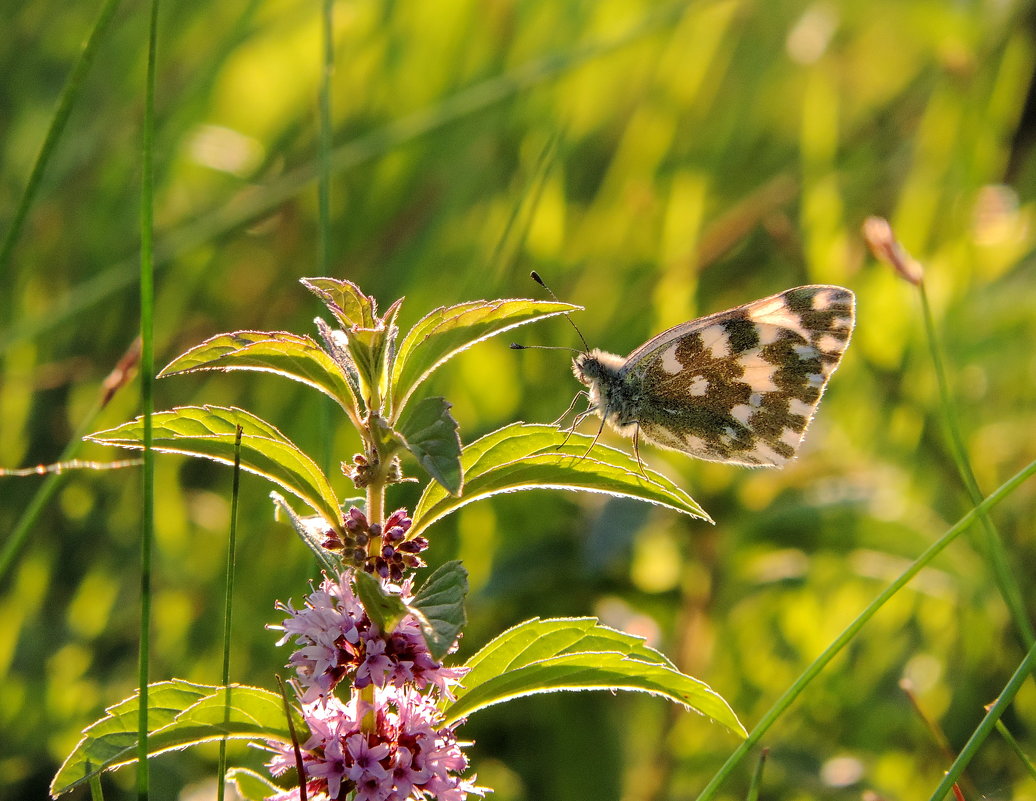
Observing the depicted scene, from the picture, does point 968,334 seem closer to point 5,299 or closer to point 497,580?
point 497,580

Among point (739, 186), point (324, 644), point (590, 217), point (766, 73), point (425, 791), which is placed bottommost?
point (425, 791)

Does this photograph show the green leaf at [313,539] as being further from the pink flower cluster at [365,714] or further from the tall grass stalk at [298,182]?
the tall grass stalk at [298,182]

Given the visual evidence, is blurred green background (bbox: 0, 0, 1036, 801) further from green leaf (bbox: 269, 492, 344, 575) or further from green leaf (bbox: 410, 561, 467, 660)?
green leaf (bbox: 410, 561, 467, 660)

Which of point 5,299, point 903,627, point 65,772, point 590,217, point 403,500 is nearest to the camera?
point 65,772

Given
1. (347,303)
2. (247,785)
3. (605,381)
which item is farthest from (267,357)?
(605,381)

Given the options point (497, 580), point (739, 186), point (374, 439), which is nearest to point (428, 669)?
point (374, 439)

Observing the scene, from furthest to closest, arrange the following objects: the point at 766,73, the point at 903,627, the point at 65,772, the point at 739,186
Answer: the point at 766,73 < the point at 739,186 < the point at 903,627 < the point at 65,772

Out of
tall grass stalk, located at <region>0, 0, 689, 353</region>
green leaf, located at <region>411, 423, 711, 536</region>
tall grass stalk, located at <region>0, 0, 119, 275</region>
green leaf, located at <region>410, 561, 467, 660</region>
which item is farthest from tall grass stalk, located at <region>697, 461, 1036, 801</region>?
tall grass stalk, located at <region>0, 0, 689, 353</region>
